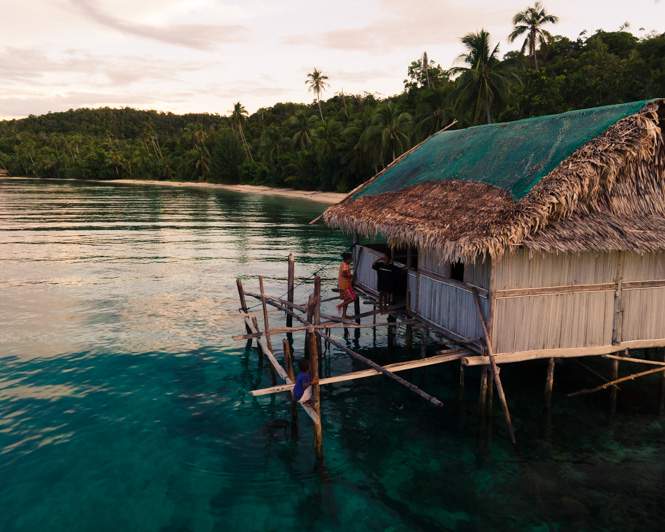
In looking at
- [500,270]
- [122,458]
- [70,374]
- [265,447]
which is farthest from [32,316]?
[500,270]

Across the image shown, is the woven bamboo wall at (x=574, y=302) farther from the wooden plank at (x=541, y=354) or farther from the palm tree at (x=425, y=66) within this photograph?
the palm tree at (x=425, y=66)

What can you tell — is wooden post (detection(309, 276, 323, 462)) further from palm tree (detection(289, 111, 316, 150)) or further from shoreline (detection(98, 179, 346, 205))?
palm tree (detection(289, 111, 316, 150))

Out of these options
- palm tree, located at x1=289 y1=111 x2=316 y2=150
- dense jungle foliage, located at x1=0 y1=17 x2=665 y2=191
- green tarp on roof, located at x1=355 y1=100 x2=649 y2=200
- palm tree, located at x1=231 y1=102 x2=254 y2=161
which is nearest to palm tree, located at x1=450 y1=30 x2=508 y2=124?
dense jungle foliage, located at x1=0 y1=17 x2=665 y2=191

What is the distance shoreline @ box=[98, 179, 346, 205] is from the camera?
68.8m

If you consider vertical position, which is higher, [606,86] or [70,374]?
[606,86]

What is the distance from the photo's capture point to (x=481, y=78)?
40250 millimetres

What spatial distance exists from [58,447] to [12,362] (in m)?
5.98

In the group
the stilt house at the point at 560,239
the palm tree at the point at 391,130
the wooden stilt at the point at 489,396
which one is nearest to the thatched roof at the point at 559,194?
the stilt house at the point at 560,239

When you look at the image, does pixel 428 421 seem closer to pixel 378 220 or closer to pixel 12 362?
pixel 378 220

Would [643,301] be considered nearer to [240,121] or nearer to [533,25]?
[533,25]

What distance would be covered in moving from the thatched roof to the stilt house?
3 centimetres

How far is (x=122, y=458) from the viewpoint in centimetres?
1088

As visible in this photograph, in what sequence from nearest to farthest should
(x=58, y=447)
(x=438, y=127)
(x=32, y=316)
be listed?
(x=58, y=447) → (x=32, y=316) → (x=438, y=127)

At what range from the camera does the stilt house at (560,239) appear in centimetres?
1030
